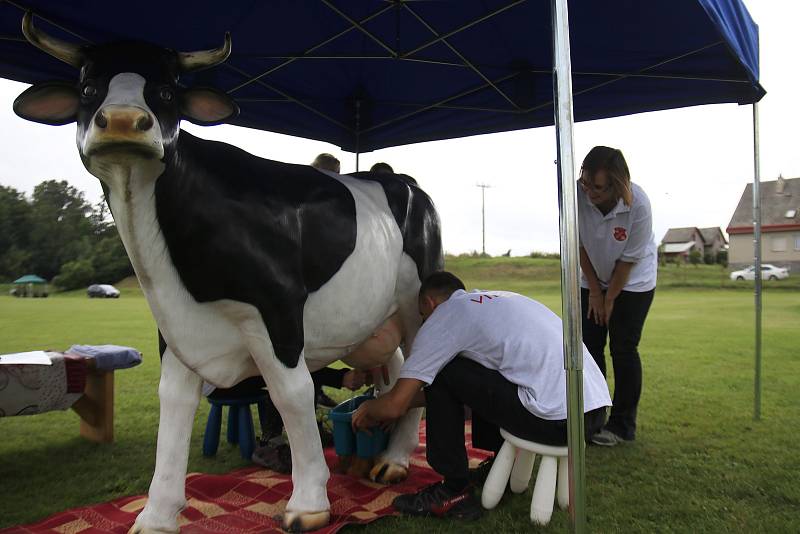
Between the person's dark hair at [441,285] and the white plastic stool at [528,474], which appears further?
the person's dark hair at [441,285]

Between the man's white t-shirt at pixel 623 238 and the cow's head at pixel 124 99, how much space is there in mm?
2287

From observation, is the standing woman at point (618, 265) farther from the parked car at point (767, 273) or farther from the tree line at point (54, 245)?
the tree line at point (54, 245)


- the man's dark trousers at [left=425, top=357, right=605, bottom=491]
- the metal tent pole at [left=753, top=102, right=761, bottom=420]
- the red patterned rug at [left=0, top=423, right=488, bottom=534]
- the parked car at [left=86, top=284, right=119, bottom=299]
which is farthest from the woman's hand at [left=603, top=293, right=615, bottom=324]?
the parked car at [left=86, top=284, right=119, bottom=299]

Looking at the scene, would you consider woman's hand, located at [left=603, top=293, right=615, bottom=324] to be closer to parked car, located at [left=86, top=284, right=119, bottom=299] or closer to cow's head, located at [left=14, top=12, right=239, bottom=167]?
cow's head, located at [left=14, top=12, right=239, bottom=167]

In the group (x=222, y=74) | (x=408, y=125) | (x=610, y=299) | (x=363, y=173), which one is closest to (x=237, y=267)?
(x=363, y=173)

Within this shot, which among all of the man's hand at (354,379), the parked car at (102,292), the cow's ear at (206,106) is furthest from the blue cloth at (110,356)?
the parked car at (102,292)

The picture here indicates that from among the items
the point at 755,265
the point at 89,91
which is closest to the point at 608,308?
the point at 755,265

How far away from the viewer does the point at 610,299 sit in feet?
11.5

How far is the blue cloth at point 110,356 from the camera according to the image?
11.1 feet

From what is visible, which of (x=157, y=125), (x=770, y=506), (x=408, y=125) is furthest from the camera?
(x=408, y=125)

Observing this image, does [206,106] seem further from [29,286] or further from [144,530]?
[29,286]

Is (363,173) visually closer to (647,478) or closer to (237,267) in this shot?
(237,267)

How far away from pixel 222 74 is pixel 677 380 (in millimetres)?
4836

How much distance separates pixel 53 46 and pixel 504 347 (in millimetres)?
1838
